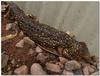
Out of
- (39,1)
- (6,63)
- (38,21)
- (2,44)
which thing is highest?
(39,1)

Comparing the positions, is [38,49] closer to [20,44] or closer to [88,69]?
[20,44]

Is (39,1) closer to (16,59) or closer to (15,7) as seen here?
(15,7)

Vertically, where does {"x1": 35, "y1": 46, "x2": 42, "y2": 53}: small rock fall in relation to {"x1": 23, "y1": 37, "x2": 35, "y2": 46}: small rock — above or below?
below

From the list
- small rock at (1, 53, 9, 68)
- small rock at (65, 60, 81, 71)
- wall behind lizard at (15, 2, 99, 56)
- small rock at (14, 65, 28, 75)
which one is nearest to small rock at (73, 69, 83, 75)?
small rock at (65, 60, 81, 71)

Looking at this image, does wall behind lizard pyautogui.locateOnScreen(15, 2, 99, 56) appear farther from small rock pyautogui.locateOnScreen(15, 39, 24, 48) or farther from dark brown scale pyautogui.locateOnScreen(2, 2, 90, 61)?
small rock pyautogui.locateOnScreen(15, 39, 24, 48)

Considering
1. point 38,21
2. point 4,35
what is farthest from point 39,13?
point 4,35

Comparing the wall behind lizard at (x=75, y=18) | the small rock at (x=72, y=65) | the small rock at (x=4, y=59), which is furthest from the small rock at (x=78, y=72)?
the small rock at (x=4, y=59)
